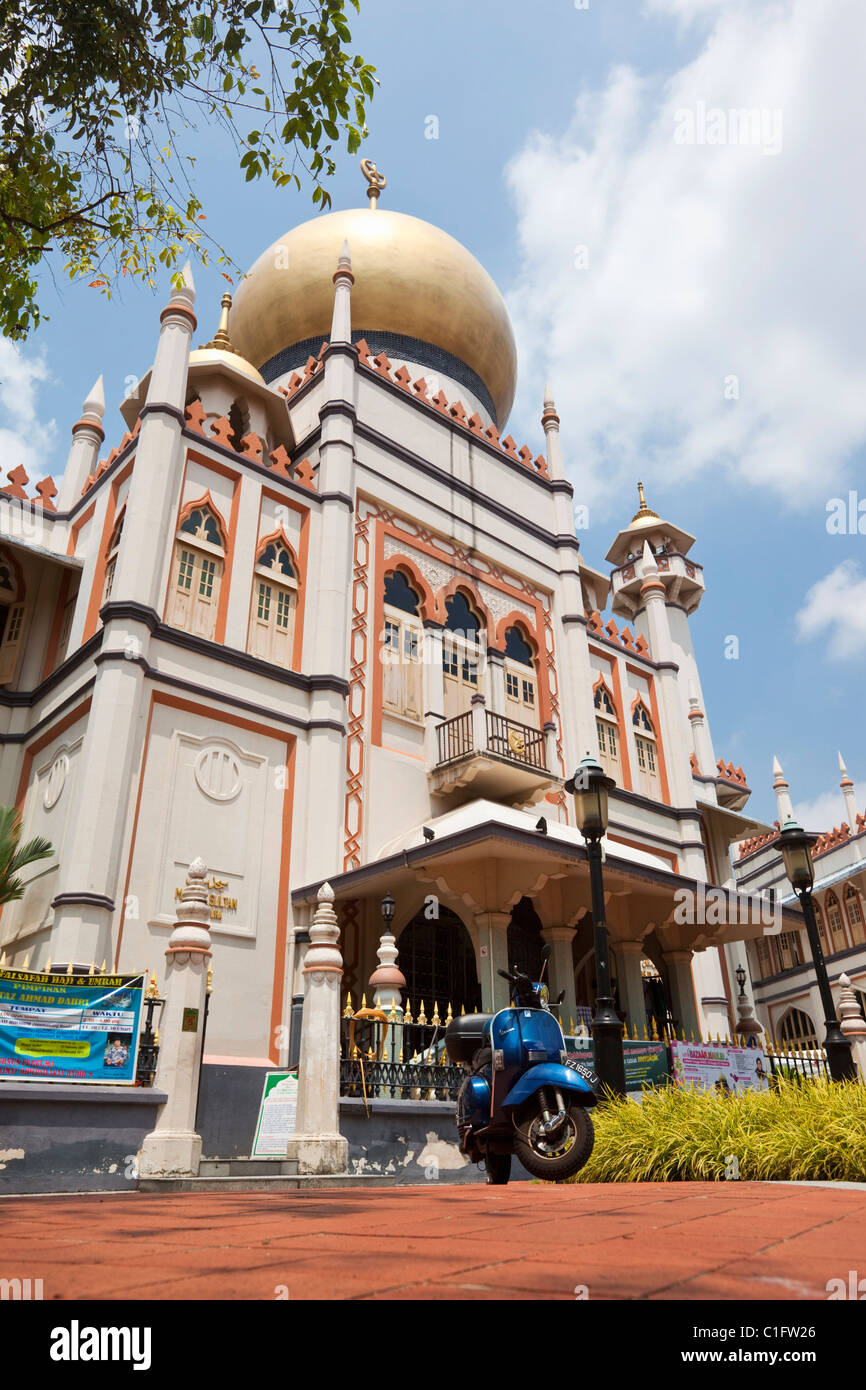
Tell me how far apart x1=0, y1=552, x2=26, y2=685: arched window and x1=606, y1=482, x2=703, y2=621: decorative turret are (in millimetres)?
19494

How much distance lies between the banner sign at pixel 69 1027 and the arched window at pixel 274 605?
22.3 feet

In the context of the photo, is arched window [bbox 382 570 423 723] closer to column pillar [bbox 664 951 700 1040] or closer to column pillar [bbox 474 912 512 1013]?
column pillar [bbox 474 912 512 1013]

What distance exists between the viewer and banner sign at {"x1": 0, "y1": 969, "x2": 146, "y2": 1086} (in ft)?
26.3

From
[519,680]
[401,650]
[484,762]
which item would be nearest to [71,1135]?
[484,762]

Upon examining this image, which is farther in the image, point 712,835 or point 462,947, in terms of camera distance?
point 712,835

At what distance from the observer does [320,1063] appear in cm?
852

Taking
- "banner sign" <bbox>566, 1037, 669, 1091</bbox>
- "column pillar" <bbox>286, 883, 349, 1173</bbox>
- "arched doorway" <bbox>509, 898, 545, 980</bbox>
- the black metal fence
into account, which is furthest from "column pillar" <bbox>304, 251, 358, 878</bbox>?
"arched doorway" <bbox>509, 898, 545, 980</bbox>

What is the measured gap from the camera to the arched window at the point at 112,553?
47.2 feet

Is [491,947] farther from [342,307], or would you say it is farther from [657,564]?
[657,564]

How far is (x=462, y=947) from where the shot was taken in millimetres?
16625

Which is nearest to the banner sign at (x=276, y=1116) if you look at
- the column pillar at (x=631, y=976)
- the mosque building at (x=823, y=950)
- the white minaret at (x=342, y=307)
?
the column pillar at (x=631, y=976)

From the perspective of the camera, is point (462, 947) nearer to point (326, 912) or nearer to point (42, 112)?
point (326, 912)

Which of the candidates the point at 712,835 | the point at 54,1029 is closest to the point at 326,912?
the point at 54,1029

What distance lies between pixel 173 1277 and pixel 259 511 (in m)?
14.2
